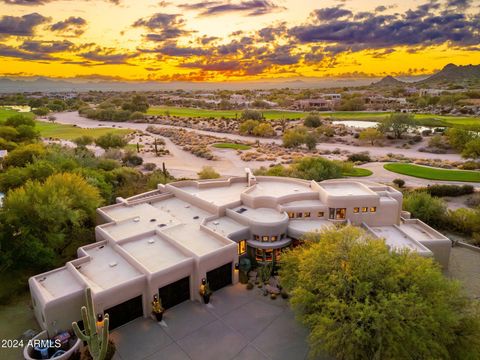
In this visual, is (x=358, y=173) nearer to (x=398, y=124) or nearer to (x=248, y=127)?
(x=398, y=124)

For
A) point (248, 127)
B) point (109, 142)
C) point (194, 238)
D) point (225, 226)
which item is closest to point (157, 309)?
point (194, 238)

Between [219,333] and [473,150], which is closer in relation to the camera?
[219,333]

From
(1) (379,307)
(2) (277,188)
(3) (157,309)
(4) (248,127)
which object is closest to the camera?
(1) (379,307)

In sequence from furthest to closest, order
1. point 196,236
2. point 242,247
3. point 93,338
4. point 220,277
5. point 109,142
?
point 109,142
point 242,247
point 196,236
point 220,277
point 93,338

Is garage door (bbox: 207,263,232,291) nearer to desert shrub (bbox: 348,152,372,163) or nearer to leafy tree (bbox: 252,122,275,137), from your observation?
desert shrub (bbox: 348,152,372,163)

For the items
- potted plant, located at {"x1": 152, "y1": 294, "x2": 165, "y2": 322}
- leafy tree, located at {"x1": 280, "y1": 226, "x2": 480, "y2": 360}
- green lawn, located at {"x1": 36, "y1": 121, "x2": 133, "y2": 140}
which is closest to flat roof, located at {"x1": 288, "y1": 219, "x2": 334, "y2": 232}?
leafy tree, located at {"x1": 280, "y1": 226, "x2": 480, "y2": 360}

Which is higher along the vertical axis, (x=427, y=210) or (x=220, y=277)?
(x=427, y=210)

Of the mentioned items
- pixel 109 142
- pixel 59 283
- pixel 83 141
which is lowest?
pixel 83 141
